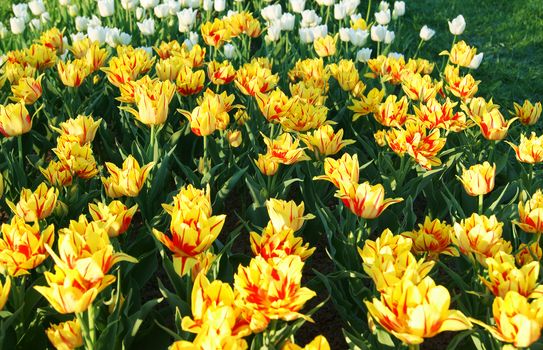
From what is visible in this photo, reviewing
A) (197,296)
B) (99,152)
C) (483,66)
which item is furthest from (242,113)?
(483,66)

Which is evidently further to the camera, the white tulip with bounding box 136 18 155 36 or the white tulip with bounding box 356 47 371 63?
the white tulip with bounding box 136 18 155 36

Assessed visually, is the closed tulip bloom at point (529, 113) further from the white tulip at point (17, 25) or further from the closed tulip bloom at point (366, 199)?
the white tulip at point (17, 25)

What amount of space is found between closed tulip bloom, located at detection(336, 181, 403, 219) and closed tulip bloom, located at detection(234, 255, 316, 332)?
0.53m

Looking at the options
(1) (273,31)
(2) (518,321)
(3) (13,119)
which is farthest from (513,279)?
(1) (273,31)

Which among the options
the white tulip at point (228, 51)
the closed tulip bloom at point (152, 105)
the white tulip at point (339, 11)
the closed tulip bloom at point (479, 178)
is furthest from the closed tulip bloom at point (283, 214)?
the white tulip at point (339, 11)

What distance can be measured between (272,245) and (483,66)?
4222 millimetres

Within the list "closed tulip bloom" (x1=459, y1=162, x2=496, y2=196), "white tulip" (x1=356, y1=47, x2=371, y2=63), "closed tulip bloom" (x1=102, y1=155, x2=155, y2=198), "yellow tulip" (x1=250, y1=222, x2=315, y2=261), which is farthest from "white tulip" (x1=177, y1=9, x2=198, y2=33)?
"yellow tulip" (x1=250, y1=222, x2=315, y2=261)

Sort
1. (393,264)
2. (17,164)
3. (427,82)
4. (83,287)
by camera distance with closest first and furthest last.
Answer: (83,287), (393,264), (17,164), (427,82)

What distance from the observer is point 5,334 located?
162cm

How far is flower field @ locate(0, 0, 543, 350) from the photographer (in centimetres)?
138

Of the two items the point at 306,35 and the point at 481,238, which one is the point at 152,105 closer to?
the point at 481,238

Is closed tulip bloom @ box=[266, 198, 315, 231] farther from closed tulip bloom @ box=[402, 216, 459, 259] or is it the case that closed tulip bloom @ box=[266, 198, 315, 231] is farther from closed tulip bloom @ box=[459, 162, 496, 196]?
closed tulip bloom @ box=[459, 162, 496, 196]

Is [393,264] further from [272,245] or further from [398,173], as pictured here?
[398,173]

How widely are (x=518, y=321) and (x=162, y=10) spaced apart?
355 cm
